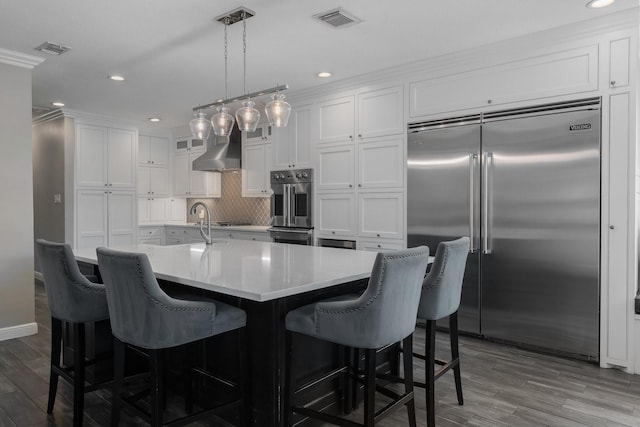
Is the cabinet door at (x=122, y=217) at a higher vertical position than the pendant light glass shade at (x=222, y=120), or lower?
lower

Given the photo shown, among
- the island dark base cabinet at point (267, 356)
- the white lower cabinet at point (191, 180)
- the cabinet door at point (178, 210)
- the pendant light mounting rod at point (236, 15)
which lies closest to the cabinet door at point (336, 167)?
the pendant light mounting rod at point (236, 15)

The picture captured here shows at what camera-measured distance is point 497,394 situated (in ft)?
8.95

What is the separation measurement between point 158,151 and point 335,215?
155 inches

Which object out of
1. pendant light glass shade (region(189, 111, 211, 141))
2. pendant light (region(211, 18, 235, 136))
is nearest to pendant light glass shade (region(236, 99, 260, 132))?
pendant light (region(211, 18, 235, 136))

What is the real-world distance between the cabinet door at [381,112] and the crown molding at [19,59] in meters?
2.97

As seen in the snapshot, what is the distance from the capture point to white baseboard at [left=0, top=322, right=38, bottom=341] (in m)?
3.81

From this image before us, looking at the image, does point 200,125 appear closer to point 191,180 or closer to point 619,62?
point 619,62

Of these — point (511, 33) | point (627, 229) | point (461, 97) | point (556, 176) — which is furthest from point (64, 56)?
point (627, 229)

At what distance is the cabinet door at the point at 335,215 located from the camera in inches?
182

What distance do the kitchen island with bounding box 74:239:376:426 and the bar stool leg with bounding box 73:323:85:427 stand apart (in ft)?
1.64

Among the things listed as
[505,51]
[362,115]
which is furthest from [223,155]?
[505,51]

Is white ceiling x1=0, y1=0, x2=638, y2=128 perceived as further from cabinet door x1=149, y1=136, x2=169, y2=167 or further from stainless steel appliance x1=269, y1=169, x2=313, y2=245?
cabinet door x1=149, y1=136, x2=169, y2=167

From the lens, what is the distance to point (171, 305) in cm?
183

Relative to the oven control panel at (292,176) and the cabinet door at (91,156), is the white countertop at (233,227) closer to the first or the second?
the oven control panel at (292,176)
